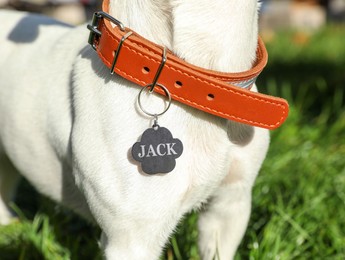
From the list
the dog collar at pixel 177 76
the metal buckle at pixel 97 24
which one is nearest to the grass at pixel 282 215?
the dog collar at pixel 177 76

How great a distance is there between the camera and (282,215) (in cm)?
234

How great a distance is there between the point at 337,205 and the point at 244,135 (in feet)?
3.19

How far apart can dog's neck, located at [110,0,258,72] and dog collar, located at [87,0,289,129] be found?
0.11ft

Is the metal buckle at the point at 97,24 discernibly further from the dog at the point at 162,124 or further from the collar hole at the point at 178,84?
the collar hole at the point at 178,84

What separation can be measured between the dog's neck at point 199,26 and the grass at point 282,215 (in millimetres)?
676

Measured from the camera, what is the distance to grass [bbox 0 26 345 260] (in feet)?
7.38

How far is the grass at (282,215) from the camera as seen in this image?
2.25 meters

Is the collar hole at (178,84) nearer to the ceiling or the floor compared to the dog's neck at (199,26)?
nearer to the floor

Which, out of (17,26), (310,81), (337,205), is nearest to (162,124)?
(17,26)

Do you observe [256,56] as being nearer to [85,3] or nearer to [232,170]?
[232,170]

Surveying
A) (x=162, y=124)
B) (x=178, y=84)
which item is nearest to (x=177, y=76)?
(x=178, y=84)

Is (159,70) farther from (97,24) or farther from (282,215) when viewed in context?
(282,215)

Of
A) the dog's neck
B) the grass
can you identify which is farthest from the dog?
the grass

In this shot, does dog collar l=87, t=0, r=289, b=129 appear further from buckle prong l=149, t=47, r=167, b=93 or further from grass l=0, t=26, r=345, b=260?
grass l=0, t=26, r=345, b=260
